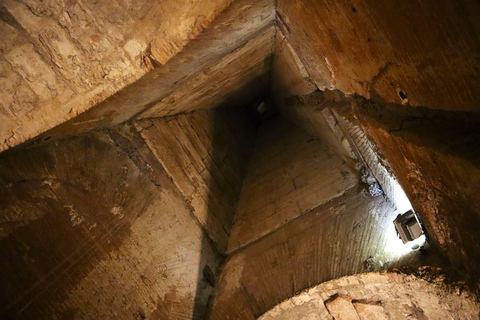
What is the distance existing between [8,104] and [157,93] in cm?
100

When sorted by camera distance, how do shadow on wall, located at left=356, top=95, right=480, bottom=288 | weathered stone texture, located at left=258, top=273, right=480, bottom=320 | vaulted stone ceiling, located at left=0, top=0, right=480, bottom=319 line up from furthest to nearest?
weathered stone texture, located at left=258, top=273, right=480, bottom=320 < vaulted stone ceiling, located at left=0, top=0, right=480, bottom=319 < shadow on wall, located at left=356, top=95, right=480, bottom=288

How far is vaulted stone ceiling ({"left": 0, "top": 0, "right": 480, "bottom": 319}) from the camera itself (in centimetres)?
148

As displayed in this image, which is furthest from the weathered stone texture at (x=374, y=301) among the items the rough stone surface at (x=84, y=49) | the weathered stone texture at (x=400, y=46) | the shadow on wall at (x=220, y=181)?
the rough stone surface at (x=84, y=49)

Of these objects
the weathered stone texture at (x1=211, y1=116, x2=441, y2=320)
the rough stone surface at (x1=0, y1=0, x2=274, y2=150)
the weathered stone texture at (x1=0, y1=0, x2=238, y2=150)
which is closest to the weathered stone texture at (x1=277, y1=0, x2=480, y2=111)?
the rough stone surface at (x1=0, y1=0, x2=274, y2=150)

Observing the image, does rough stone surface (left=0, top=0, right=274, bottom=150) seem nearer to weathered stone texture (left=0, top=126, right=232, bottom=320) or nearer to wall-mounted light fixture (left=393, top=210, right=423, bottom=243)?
weathered stone texture (left=0, top=126, right=232, bottom=320)

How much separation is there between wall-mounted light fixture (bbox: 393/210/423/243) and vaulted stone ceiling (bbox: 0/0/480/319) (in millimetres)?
108

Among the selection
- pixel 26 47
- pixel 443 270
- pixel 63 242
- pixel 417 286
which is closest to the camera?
pixel 26 47

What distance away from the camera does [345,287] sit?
2402 mm

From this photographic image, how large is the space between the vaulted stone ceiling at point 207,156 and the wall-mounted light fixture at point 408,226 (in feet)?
0.36

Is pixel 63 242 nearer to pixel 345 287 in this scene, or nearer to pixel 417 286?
pixel 345 287

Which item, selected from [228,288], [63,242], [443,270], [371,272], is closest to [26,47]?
[63,242]

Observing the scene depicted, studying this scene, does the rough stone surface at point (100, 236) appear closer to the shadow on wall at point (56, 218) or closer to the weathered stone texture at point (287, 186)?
the shadow on wall at point (56, 218)

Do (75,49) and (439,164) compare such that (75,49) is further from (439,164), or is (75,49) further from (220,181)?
(220,181)

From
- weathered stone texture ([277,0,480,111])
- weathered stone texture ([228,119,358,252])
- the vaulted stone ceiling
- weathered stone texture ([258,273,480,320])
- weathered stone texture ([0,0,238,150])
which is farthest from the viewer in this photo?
weathered stone texture ([228,119,358,252])
